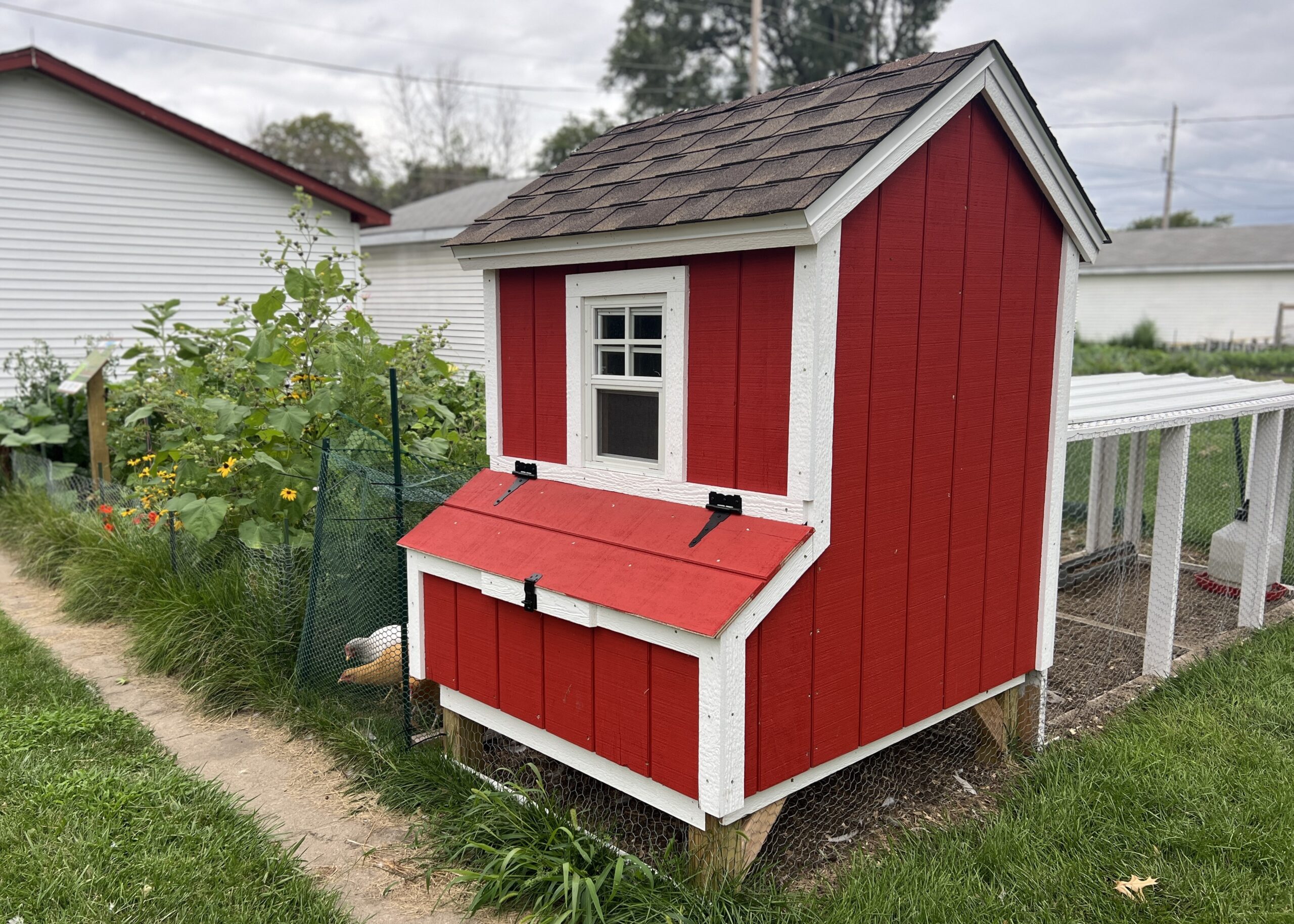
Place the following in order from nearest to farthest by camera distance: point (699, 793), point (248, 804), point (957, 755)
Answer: point (699, 793) → point (248, 804) → point (957, 755)

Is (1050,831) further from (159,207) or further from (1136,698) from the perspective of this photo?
(159,207)

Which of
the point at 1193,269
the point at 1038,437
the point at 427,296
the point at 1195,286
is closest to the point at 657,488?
the point at 1038,437

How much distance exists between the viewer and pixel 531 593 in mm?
3629

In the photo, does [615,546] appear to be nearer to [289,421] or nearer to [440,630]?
[440,630]

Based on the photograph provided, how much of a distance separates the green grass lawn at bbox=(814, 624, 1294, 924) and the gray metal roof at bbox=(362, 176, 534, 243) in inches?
554

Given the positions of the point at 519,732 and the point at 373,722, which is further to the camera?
the point at 373,722

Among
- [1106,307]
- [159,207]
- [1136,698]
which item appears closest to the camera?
[1136,698]

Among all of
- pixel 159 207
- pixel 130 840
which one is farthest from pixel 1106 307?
pixel 130 840

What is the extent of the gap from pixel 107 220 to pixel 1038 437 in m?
11.9

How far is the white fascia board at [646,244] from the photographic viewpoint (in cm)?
310

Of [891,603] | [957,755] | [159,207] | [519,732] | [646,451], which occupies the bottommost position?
[957,755]

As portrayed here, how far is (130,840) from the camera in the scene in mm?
3639

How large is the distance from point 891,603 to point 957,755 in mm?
1337

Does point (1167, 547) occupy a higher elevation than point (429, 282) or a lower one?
lower
